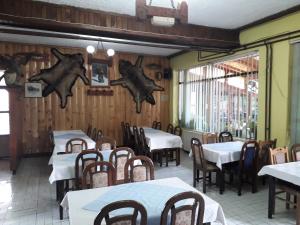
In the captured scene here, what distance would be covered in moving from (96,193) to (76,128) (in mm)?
4924

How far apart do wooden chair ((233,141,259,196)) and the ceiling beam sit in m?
2.13

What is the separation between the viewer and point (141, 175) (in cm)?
265

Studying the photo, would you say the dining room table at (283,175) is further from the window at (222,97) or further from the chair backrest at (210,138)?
the chair backrest at (210,138)

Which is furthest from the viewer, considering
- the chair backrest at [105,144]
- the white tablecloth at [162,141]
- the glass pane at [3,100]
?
the glass pane at [3,100]

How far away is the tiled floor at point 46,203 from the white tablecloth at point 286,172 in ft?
2.01

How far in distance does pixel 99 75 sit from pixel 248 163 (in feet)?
15.8

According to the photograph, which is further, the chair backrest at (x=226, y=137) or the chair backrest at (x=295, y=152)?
the chair backrest at (x=226, y=137)

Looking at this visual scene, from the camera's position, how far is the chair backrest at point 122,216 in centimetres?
144

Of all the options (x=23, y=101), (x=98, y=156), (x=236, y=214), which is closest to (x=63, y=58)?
(x=23, y=101)

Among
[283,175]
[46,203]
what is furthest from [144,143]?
[283,175]

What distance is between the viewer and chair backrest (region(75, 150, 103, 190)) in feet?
9.53

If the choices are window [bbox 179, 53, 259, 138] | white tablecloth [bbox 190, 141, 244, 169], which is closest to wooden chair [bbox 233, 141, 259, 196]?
white tablecloth [bbox 190, 141, 244, 169]

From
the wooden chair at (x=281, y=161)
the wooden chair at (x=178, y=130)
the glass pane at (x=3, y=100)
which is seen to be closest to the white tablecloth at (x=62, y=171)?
the wooden chair at (x=281, y=161)

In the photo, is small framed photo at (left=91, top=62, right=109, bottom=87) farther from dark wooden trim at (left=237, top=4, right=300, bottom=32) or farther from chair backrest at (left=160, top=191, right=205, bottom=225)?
chair backrest at (left=160, top=191, right=205, bottom=225)
